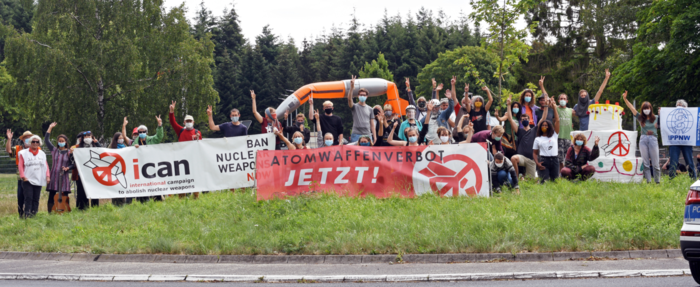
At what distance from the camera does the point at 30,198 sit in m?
13.6

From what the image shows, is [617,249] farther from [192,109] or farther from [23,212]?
[192,109]

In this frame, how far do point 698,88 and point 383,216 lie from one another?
73.0ft

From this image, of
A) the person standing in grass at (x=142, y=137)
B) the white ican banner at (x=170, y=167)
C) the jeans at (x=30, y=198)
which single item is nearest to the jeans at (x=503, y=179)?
the white ican banner at (x=170, y=167)

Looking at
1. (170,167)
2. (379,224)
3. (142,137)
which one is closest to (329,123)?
(170,167)

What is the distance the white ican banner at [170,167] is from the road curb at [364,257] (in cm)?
325

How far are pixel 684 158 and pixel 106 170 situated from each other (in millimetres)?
13207

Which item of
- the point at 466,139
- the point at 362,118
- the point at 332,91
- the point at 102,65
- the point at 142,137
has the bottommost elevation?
the point at 466,139

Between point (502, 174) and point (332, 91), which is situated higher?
point (332, 91)

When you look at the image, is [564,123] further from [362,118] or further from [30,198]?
[30,198]

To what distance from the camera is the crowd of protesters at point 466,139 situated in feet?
43.2

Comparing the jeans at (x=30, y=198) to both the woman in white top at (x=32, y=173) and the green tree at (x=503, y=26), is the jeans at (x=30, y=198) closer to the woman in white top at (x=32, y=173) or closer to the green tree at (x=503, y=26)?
the woman in white top at (x=32, y=173)

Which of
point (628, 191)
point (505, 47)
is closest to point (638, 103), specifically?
point (505, 47)

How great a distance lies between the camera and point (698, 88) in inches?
1060

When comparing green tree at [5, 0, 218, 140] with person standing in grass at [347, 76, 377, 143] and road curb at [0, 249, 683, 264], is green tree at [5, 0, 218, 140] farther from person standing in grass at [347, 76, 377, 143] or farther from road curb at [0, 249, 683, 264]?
road curb at [0, 249, 683, 264]
